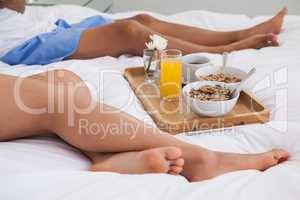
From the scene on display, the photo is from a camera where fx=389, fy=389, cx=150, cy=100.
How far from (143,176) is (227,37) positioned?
1042 millimetres

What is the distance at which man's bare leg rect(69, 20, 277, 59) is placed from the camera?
1518mm

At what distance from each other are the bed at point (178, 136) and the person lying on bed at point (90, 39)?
0.06 meters

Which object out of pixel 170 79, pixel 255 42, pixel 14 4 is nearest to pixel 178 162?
pixel 170 79

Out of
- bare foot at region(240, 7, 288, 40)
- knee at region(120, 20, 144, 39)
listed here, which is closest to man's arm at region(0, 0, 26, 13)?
knee at region(120, 20, 144, 39)

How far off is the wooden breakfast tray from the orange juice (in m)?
0.03

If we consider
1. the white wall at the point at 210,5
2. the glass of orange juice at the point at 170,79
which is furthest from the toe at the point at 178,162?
the white wall at the point at 210,5

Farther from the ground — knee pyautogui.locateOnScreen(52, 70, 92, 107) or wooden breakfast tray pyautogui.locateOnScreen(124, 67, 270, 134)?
knee pyautogui.locateOnScreen(52, 70, 92, 107)

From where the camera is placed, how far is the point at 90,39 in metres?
1.54

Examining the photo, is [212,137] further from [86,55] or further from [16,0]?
[16,0]

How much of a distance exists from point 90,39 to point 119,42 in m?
0.12

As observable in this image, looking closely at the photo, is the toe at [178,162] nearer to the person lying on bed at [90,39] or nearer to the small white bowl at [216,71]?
the small white bowl at [216,71]

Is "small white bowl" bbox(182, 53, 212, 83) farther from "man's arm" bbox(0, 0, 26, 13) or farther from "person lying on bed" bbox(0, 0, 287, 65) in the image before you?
"man's arm" bbox(0, 0, 26, 13)

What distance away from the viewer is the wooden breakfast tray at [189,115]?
1.03 meters

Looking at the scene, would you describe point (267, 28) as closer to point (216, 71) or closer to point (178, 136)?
point (216, 71)
